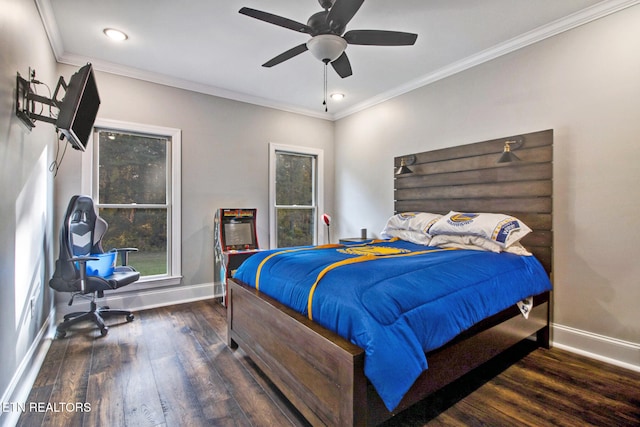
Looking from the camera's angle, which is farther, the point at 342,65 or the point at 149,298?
the point at 149,298

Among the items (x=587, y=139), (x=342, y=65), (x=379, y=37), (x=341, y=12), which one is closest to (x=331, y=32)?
(x=341, y=12)

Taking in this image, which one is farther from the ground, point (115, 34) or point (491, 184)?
point (115, 34)

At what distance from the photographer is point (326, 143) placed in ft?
17.2

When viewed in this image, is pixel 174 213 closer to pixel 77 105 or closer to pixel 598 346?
pixel 77 105

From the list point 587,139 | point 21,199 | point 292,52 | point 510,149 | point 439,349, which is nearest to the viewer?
point 439,349

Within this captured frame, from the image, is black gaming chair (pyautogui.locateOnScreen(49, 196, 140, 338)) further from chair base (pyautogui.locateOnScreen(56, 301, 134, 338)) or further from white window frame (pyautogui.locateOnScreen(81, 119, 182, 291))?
white window frame (pyautogui.locateOnScreen(81, 119, 182, 291))

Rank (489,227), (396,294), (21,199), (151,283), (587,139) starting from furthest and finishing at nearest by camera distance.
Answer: (151,283) < (489,227) < (587,139) < (21,199) < (396,294)

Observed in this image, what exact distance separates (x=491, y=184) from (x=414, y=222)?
2.79 feet

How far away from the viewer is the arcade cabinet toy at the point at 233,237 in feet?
12.2

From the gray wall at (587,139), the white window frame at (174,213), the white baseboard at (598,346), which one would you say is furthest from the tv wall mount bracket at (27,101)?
the white baseboard at (598,346)

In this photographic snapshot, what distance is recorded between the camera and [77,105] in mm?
2158

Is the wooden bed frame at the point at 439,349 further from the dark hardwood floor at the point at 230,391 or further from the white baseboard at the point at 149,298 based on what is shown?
the white baseboard at the point at 149,298

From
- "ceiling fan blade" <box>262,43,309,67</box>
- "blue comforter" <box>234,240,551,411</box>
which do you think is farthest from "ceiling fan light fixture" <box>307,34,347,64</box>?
"blue comforter" <box>234,240,551,411</box>

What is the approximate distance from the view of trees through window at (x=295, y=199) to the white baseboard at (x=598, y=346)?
3387 mm
